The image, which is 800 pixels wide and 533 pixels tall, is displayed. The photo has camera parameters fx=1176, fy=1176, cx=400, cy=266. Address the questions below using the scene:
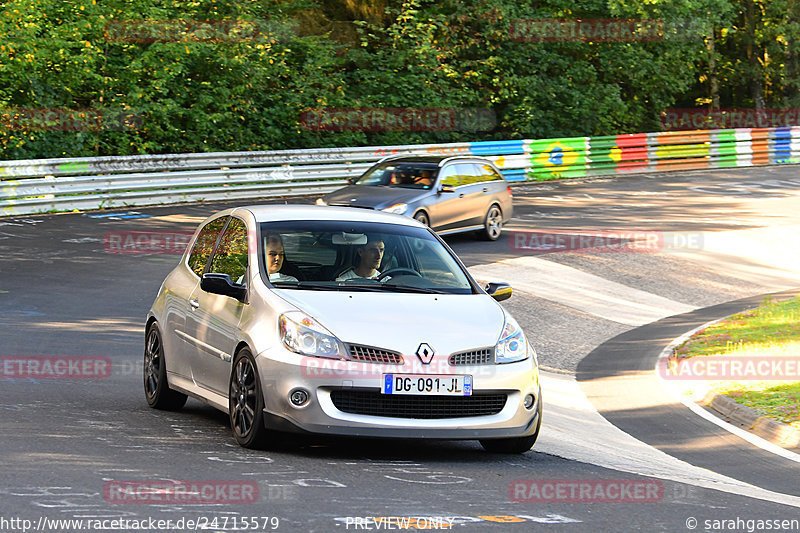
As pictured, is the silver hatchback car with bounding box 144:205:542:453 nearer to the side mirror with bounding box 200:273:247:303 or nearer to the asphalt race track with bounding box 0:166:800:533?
the side mirror with bounding box 200:273:247:303

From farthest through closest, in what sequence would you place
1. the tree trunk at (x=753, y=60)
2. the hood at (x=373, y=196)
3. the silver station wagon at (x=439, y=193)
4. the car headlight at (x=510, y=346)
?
the tree trunk at (x=753, y=60) → the silver station wagon at (x=439, y=193) → the hood at (x=373, y=196) → the car headlight at (x=510, y=346)

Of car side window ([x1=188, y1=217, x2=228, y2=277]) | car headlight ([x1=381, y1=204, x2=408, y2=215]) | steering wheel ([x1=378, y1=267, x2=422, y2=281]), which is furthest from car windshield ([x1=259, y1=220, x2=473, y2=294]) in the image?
car headlight ([x1=381, y1=204, x2=408, y2=215])

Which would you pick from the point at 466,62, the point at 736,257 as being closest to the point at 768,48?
the point at 466,62

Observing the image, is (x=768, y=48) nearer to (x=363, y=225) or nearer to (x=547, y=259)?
(x=547, y=259)

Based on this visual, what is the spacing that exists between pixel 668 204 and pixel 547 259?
9.92 meters

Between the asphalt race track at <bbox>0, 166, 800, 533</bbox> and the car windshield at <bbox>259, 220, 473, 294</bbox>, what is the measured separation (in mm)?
1131

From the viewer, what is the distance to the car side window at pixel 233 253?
8531 mm

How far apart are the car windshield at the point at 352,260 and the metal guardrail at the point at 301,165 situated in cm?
1627

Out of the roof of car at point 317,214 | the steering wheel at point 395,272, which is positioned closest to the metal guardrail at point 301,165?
the roof of car at point 317,214

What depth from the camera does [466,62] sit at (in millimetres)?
38719

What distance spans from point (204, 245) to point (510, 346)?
112 inches

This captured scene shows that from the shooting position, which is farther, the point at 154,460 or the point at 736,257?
the point at 736,257

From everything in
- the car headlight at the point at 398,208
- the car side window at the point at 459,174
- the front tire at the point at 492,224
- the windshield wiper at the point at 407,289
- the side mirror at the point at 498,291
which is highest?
the windshield wiper at the point at 407,289

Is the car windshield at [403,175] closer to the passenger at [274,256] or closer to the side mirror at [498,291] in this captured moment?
the side mirror at [498,291]
